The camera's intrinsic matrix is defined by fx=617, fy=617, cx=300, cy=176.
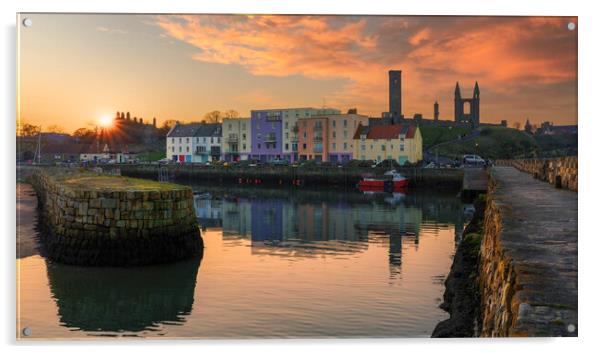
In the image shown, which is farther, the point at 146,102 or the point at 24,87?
the point at 146,102

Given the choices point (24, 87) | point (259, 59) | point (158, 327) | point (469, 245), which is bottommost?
point (158, 327)

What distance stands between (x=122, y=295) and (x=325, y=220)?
1372 centimetres

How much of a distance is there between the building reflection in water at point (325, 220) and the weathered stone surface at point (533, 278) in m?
5.01

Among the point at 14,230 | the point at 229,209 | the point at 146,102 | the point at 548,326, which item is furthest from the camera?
the point at 229,209

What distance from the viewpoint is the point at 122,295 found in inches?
418

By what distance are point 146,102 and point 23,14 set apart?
358cm

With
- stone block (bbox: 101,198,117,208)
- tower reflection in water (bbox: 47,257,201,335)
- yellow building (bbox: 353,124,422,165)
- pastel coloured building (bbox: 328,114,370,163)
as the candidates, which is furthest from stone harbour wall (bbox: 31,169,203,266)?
pastel coloured building (bbox: 328,114,370,163)

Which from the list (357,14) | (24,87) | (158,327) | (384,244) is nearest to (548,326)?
(357,14)

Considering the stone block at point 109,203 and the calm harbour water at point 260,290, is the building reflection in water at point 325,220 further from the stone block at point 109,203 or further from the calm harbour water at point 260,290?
the stone block at point 109,203

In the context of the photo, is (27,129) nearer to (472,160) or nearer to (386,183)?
(386,183)

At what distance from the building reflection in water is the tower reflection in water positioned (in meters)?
3.45

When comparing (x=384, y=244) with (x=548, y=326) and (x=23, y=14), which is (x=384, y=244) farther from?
(x=548, y=326)
